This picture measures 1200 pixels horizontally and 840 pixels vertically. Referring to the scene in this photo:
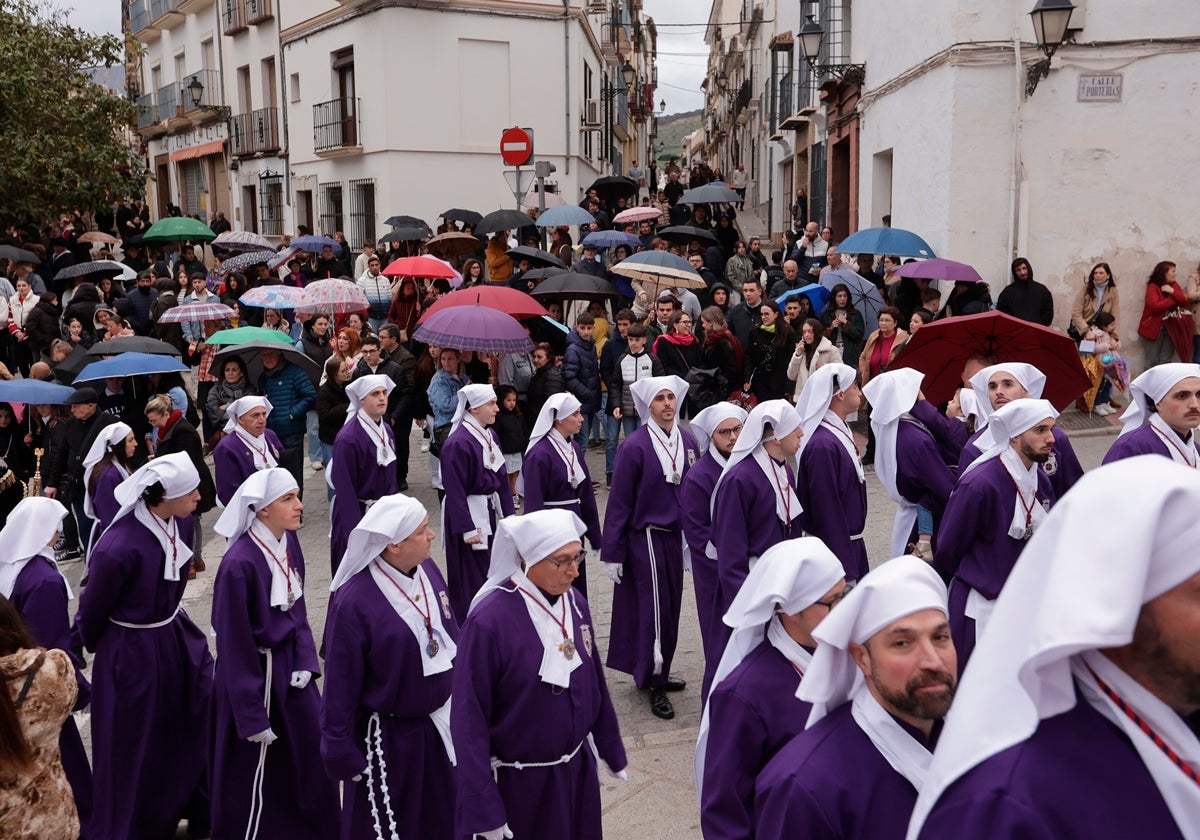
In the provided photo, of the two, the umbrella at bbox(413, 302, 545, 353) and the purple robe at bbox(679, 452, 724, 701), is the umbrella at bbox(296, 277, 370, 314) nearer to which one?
the umbrella at bbox(413, 302, 545, 353)

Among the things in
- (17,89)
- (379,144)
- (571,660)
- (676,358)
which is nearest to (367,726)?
(571,660)

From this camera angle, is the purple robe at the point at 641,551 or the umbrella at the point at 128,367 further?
the umbrella at the point at 128,367

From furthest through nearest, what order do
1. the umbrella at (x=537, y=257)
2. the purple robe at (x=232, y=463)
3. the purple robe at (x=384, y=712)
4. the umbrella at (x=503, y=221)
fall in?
the umbrella at (x=503, y=221) → the umbrella at (x=537, y=257) → the purple robe at (x=232, y=463) → the purple robe at (x=384, y=712)

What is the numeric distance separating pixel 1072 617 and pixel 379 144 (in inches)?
1019

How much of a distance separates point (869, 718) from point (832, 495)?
397cm

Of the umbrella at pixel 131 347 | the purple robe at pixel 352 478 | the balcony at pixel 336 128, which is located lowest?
the purple robe at pixel 352 478

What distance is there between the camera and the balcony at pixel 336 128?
87.0 feet

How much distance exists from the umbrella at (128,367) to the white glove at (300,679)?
4.99 m

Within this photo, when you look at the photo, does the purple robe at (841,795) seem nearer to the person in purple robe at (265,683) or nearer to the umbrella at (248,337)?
the person in purple robe at (265,683)

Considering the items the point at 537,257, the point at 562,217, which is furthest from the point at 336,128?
the point at 537,257

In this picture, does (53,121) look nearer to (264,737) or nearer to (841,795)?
(264,737)

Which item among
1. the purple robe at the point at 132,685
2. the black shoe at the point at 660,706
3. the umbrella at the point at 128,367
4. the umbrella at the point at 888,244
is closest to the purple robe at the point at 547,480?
the black shoe at the point at 660,706

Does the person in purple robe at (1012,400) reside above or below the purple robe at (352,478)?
above

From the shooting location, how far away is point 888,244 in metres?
13.0
